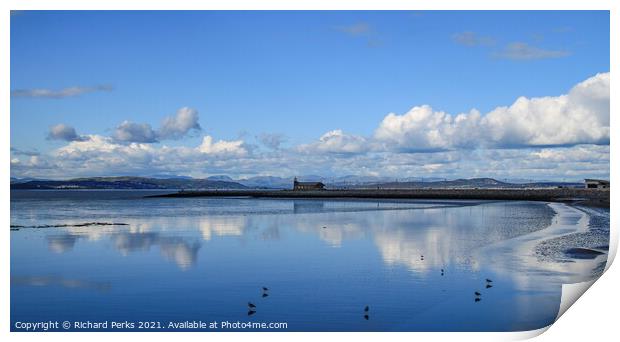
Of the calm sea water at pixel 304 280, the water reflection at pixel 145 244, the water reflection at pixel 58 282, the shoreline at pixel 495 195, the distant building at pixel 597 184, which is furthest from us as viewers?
the distant building at pixel 597 184

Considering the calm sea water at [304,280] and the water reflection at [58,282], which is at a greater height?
the calm sea water at [304,280]

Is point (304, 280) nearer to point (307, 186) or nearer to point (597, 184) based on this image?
point (597, 184)

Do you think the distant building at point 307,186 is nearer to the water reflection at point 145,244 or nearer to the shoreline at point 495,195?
the shoreline at point 495,195

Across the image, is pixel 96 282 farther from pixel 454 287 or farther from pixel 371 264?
pixel 454 287

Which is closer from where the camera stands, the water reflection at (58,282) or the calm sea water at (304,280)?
the calm sea water at (304,280)

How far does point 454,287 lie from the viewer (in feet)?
50.7

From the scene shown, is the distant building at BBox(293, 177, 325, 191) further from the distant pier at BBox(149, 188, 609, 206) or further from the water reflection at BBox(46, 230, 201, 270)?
the water reflection at BBox(46, 230, 201, 270)

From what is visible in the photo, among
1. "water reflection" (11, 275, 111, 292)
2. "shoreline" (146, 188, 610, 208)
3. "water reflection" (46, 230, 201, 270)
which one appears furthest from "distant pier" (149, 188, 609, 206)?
"water reflection" (11, 275, 111, 292)

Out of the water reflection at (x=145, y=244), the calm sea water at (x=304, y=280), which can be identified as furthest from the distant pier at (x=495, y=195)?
the water reflection at (x=145, y=244)

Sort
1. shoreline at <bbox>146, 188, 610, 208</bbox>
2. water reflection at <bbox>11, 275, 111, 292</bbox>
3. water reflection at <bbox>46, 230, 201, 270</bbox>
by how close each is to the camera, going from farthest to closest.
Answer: shoreline at <bbox>146, 188, 610, 208</bbox>, water reflection at <bbox>46, 230, 201, 270</bbox>, water reflection at <bbox>11, 275, 111, 292</bbox>

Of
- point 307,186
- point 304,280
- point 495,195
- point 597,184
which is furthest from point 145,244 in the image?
point 307,186
